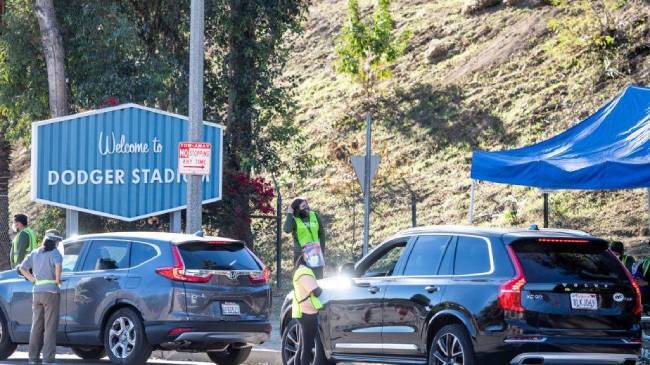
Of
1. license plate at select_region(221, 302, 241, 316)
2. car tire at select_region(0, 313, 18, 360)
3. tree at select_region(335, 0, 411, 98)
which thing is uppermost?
tree at select_region(335, 0, 411, 98)

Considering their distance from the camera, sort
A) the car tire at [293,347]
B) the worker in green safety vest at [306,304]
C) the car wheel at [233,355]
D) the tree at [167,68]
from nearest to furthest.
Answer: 1. the worker in green safety vest at [306,304]
2. the car tire at [293,347]
3. the car wheel at [233,355]
4. the tree at [167,68]

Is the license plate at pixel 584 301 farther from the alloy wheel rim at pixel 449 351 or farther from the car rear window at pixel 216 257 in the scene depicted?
the car rear window at pixel 216 257

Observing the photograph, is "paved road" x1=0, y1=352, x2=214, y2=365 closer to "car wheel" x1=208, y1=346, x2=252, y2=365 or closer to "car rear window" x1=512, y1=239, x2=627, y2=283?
"car wheel" x1=208, y1=346, x2=252, y2=365

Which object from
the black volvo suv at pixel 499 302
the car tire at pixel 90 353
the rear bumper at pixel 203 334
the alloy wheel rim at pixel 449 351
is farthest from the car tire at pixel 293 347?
the car tire at pixel 90 353

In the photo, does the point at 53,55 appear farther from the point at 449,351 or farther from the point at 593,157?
the point at 449,351

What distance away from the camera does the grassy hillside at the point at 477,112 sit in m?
29.1

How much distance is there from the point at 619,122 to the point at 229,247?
647 cm

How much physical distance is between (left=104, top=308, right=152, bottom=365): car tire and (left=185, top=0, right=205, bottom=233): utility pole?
3.25 metres

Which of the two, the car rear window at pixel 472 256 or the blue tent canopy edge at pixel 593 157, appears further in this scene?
the blue tent canopy edge at pixel 593 157

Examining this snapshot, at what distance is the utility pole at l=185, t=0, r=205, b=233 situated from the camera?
18.4 metres

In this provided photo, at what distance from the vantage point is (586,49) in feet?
112

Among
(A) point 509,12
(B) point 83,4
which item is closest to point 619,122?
(B) point 83,4

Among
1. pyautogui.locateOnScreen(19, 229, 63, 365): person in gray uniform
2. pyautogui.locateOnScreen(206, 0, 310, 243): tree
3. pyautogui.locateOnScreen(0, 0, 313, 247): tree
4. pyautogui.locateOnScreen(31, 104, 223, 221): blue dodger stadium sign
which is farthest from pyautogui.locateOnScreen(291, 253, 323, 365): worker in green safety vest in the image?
pyautogui.locateOnScreen(206, 0, 310, 243): tree

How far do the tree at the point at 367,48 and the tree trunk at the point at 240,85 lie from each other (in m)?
9.90
